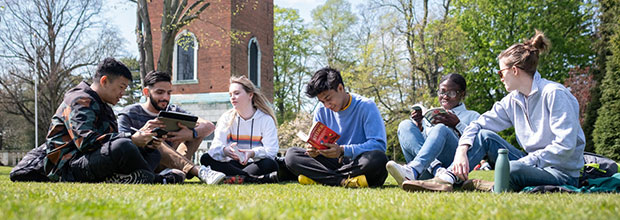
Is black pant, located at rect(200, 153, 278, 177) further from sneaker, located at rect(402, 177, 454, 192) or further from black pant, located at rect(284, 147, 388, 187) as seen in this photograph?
sneaker, located at rect(402, 177, 454, 192)

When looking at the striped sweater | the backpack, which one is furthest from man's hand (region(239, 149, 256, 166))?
the backpack

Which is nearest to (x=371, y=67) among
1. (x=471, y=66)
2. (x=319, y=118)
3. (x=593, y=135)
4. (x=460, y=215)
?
(x=471, y=66)

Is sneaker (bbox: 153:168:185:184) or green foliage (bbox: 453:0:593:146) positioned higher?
green foliage (bbox: 453:0:593:146)

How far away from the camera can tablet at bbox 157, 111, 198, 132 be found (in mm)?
5195

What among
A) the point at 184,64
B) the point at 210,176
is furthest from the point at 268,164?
the point at 184,64

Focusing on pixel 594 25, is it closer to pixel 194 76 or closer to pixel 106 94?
pixel 194 76

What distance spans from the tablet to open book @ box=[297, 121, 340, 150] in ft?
4.88

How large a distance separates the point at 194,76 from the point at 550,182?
73.1 feet

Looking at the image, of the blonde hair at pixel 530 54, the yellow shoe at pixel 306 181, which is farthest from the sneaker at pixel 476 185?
the yellow shoe at pixel 306 181

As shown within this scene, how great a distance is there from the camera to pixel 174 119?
5.33m

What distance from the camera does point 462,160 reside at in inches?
157

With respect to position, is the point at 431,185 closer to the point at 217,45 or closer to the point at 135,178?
the point at 135,178

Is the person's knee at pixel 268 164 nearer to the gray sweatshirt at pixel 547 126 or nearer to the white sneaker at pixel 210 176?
the white sneaker at pixel 210 176

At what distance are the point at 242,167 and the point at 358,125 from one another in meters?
1.76
